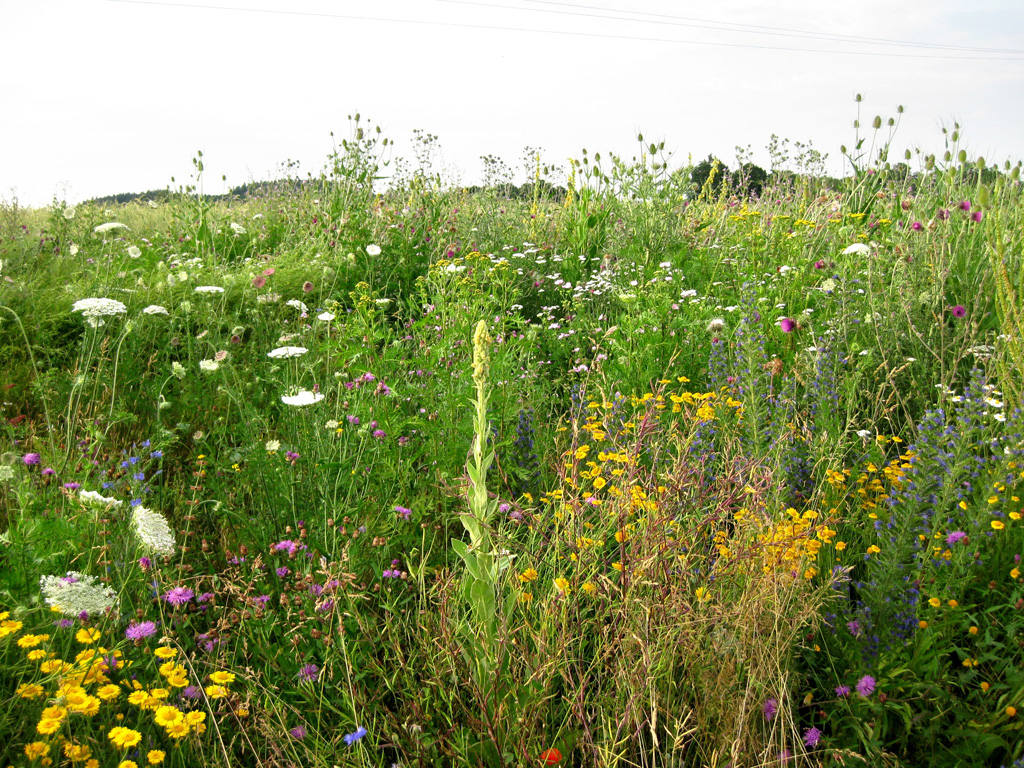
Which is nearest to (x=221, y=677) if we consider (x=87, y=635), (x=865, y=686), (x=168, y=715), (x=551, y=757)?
(x=168, y=715)

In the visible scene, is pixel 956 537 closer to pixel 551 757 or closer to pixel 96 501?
pixel 551 757

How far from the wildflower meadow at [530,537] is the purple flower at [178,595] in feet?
0.06

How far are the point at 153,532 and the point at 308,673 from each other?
579mm

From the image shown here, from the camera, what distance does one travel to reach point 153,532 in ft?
5.90

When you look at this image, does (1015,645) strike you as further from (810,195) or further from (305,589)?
(810,195)

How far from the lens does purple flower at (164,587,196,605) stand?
1747 millimetres

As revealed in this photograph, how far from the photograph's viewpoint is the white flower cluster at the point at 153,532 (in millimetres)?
1764

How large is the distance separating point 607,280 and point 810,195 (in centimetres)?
373

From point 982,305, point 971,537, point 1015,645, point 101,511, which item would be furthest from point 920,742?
point 982,305

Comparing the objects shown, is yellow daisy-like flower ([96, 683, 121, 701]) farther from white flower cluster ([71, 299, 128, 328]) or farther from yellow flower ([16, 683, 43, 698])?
white flower cluster ([71, 299, 128, 328])

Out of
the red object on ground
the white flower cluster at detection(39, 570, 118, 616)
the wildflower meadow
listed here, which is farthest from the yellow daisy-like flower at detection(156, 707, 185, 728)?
the red object on ground

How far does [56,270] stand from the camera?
4.71m

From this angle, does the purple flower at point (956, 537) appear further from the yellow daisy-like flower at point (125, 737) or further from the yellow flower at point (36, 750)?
the yellow flower at point (36, 750)

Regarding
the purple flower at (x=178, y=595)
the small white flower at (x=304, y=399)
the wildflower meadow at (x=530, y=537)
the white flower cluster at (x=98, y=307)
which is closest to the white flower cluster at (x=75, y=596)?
the wildflower meadow at (x=530, y=537)
